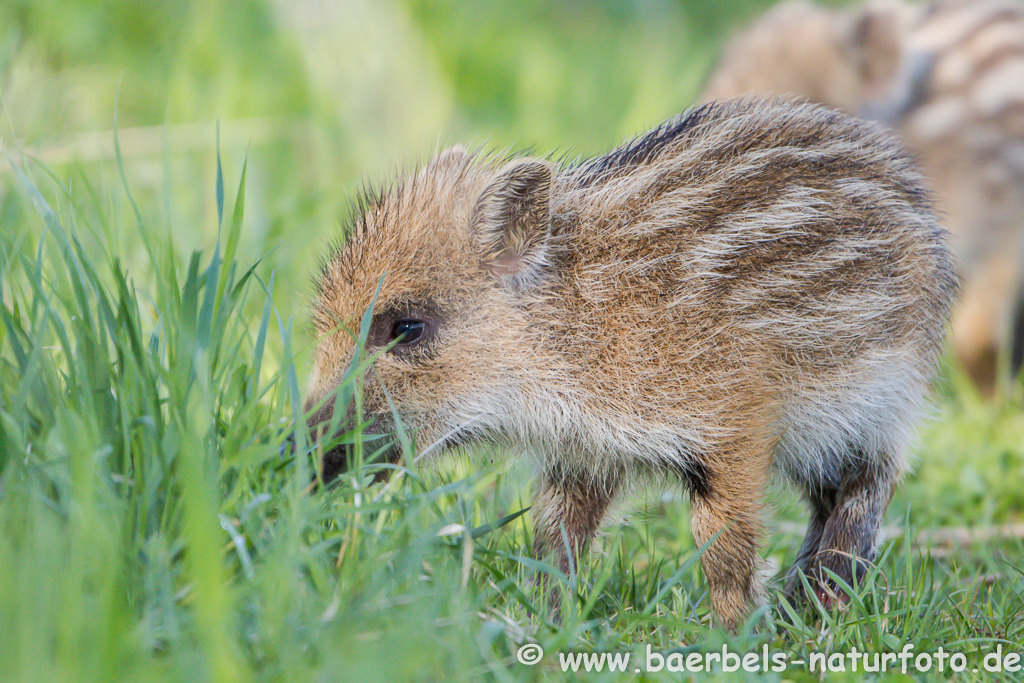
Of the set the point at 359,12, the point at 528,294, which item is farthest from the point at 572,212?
the point at 359,12

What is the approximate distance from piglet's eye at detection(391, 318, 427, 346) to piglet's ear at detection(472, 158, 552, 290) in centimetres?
32

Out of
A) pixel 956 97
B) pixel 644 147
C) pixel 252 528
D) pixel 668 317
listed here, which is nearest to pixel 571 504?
pixel 668 317

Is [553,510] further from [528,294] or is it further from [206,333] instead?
[206,333]

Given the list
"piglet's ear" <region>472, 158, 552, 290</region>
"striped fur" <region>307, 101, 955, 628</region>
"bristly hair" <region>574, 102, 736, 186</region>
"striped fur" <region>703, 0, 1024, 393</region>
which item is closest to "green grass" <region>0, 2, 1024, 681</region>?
"striped fur" <region>307, 101, 955, 628</region>

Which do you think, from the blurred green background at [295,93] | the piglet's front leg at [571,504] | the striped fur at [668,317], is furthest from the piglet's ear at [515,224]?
the piglet's front leg at [571,504]

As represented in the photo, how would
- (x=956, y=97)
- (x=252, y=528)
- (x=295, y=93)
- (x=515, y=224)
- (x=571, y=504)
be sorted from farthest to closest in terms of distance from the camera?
(x=295, y=93), (x=956, y=97), (x=571, y=504), (x=515, y=224), (x=252, y=528)

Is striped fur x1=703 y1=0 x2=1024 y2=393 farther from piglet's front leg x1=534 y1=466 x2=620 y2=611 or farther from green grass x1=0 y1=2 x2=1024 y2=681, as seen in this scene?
piglet's front leg x1=534 y1=466 x2=620 y2=611

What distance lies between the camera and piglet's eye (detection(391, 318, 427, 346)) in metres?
3.45

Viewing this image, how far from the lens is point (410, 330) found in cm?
345

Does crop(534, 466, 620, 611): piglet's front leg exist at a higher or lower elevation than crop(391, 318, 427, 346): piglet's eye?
lower

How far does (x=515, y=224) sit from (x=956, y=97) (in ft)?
18.2

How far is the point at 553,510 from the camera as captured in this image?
366cm

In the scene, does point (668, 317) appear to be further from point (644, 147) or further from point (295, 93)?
point (295, 93)

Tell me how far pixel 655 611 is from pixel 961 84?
244 inches
